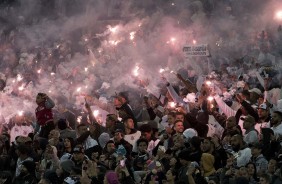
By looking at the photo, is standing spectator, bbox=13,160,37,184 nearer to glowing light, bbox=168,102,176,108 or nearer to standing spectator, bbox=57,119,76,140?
standing spectator, bbox=57,119,76,140

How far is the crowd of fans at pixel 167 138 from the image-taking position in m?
8.59

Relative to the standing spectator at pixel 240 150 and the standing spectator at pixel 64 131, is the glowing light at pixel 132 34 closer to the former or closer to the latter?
the standing spectator at pixel 64 131

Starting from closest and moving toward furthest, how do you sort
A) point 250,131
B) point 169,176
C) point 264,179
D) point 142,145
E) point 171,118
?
point 264,179
point 169,176
point 250,131
point 142,145
point 171,118

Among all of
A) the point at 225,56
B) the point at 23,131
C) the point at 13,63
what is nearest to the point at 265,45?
the point at 225,56

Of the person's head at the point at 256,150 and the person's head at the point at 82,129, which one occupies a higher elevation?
the person's head at the point at 82,129

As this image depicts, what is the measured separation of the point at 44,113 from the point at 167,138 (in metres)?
2.89

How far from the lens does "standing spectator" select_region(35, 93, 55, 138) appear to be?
38.5 feet

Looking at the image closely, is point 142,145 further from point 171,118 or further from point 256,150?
point 256,150

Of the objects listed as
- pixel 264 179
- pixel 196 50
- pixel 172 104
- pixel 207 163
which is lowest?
pixel 264 179

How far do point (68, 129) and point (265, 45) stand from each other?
23.1ft

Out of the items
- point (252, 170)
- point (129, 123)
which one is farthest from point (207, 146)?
point (129, 123)

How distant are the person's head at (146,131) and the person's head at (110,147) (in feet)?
2.27

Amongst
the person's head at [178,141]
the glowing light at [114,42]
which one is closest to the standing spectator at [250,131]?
the person's head at [178,141]

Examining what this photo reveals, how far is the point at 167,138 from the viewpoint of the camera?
32.8 ft
